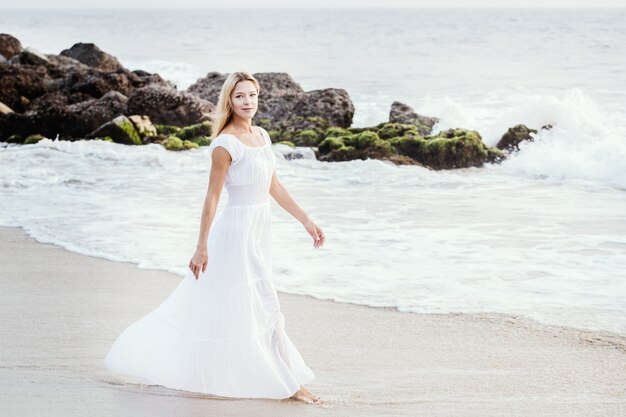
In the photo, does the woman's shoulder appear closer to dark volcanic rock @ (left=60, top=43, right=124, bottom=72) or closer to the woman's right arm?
the woman's right arm

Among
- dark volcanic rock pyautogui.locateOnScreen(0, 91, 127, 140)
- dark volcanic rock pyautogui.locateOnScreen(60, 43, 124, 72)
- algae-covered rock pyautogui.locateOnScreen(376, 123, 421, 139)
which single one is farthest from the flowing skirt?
dark volcanic rock pyautogui.locateOnScreen(60, 43, 124, 72)

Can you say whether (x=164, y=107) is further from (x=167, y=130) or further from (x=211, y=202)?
(x=211, y=202)

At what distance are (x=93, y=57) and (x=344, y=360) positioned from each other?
949 inches

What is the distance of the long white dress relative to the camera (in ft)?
15.2

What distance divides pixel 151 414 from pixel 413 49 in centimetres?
5428

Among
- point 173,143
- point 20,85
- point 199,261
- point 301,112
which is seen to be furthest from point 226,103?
point 20,85

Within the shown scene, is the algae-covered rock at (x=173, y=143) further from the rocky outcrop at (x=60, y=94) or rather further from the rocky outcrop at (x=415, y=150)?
the rocky outcrop at (x=415, y=150)

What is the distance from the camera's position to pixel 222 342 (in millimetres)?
4645

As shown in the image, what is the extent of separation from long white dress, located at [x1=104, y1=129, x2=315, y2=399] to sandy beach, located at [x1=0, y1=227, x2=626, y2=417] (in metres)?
0.12

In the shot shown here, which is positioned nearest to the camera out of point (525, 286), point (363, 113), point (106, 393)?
point (106, 393)

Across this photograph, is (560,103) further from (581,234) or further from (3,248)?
(3,248)

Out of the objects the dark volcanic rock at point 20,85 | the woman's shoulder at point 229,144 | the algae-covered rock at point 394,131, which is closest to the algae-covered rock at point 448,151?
the algae-covered rock at point 394,131

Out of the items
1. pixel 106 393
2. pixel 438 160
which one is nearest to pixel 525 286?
pixel 106 393

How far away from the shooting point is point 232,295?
15.3 ft
